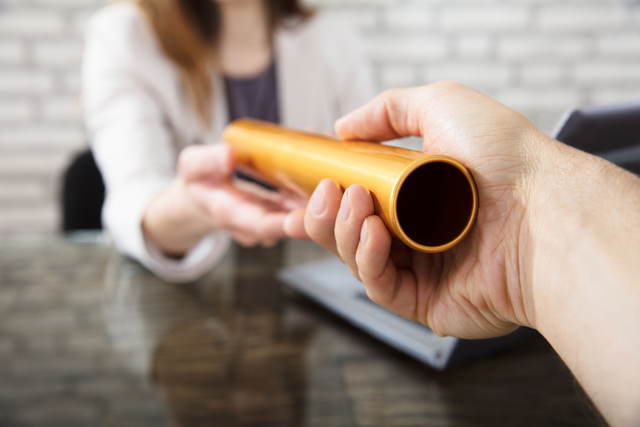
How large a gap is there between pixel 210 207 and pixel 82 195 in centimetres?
44

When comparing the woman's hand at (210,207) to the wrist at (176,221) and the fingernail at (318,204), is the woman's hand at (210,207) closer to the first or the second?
the wrist at (176,221)

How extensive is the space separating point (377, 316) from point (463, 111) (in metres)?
0.24

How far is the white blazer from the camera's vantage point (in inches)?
27.2

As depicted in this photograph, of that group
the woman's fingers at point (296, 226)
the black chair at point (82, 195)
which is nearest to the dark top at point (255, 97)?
the black chair at point (82, 195)

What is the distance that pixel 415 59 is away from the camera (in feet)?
4.79

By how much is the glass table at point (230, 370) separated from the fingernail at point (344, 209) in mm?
166

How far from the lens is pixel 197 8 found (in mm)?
947

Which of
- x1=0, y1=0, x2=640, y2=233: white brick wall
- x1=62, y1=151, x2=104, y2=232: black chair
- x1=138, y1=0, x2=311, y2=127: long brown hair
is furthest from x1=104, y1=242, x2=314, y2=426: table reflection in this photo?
x1=0, y1=0, x2=640, y2=233: white brick wall

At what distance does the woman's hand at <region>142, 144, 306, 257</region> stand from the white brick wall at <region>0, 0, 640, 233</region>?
93cm

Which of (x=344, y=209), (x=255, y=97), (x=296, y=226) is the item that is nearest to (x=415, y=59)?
(x=255, y=97)

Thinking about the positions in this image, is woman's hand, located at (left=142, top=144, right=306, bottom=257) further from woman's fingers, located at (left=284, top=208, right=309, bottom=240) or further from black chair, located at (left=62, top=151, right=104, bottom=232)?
black chair, located at (left=62, top=151, right=104, bottom=232)

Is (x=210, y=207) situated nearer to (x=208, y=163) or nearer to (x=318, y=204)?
(x=208, y=163)

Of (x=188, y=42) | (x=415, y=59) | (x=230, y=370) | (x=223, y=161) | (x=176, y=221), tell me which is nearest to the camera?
(x=230, y=370)

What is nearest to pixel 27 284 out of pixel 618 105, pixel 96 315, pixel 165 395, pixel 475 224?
pixel 96 315
